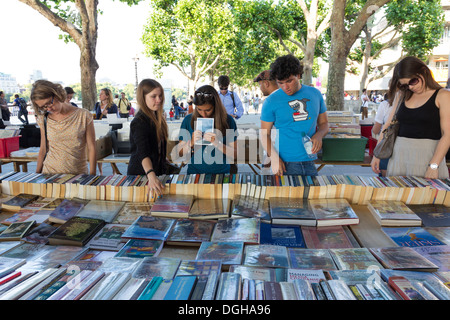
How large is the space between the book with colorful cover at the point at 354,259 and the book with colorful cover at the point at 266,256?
0.22 meters

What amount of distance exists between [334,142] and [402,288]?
3.27 metres

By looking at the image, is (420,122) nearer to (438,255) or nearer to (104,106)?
(438,255)

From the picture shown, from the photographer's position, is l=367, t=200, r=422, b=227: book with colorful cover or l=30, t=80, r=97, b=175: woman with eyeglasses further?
l=30, t=80, r=97, b=175: woman with eyeglasses

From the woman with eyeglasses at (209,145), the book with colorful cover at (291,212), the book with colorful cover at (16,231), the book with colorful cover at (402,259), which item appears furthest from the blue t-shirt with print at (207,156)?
the book with colorful cover at (402,259)

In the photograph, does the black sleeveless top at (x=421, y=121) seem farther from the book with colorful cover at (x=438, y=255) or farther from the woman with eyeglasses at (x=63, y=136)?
the woman with eyeglasses at (x=63, y=136)

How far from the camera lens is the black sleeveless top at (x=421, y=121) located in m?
2.33

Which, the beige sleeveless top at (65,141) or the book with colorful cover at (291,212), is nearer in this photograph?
the book with colorful cover at (291,212)

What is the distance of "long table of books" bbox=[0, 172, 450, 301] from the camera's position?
118 cm

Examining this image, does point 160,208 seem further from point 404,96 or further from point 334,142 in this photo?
point 334,142

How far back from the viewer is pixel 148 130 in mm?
2357

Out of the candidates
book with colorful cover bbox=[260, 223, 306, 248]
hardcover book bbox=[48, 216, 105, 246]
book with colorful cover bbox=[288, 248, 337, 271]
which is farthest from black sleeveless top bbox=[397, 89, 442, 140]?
hardcover book bbox=[48, 216, 105, 246]

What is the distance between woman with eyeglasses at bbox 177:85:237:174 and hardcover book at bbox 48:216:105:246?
879mm

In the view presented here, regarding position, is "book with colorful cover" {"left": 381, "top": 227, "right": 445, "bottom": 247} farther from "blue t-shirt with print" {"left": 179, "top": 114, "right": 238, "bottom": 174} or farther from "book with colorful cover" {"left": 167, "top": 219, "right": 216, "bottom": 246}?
"blue t-shirt with print" {"left": 179, "top": 114, "right": 238, "bottom": 174}
